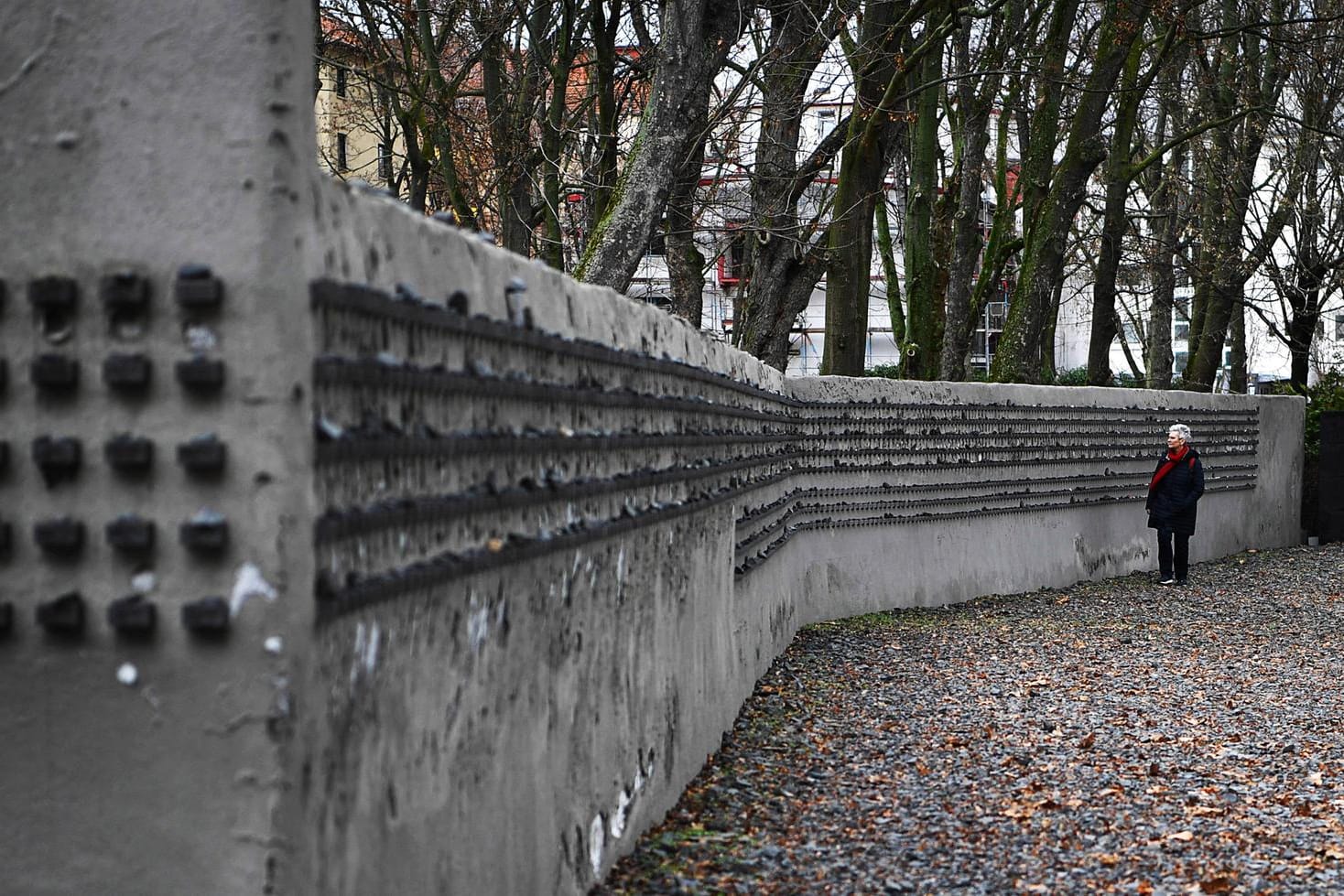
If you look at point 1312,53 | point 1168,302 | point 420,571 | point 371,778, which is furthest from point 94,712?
point 1168,302

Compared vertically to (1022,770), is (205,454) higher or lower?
higher

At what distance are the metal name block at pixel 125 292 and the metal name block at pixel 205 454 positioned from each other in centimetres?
25

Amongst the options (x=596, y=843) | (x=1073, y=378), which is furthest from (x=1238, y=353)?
(x=596, y=843)

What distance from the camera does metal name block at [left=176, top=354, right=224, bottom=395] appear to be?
2.96m

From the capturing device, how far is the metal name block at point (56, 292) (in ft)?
9.91

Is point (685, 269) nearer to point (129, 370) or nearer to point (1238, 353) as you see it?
point (1238, 353)

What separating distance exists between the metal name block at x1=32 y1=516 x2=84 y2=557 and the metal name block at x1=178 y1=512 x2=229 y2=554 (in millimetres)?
198

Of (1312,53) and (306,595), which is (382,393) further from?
(1312,53)

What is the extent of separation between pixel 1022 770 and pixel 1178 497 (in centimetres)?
1098

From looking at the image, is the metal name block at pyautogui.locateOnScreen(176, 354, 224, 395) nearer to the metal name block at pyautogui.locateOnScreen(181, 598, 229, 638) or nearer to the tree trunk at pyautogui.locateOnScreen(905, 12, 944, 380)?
the metal name block at pyautogui.locateOnScreen(181, 598, 229, 638)

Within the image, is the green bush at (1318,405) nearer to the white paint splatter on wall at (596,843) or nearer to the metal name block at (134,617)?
the white paint splatter on wall at (596,843)

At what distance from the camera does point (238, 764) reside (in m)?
2.96

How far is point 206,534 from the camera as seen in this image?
2.97m

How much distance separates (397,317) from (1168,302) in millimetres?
29237
